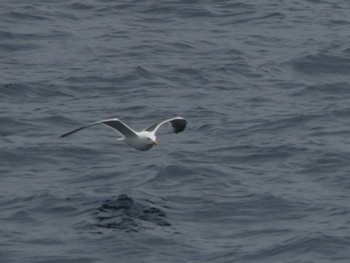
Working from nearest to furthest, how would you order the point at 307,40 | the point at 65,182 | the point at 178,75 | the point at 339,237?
1. the point at 339,237
2. the point at 65,182
3. the point at 178,75
4. the point at 307,40

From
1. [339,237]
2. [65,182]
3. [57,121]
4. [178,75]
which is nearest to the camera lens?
[339,237]

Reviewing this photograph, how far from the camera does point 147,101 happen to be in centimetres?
3578

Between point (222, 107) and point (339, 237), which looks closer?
point (339, 237)

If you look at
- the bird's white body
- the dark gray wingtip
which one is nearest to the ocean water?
the bird's white body

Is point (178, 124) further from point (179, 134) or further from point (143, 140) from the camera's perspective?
point (179, 134)

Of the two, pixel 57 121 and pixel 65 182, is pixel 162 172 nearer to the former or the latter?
pixel 65 182

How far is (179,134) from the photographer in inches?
1316

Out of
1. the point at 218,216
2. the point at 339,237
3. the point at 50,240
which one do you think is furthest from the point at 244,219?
the point at 50,240

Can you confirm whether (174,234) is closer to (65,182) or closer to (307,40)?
(65,182)

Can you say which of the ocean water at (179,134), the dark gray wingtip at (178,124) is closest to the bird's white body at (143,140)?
the dark gray wingtip at (178,124)

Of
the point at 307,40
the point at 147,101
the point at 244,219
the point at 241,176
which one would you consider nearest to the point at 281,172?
the point at 241,176

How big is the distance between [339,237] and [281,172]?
14.5ft

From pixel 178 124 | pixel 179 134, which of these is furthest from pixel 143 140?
pixel 179 134

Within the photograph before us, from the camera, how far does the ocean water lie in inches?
1045
